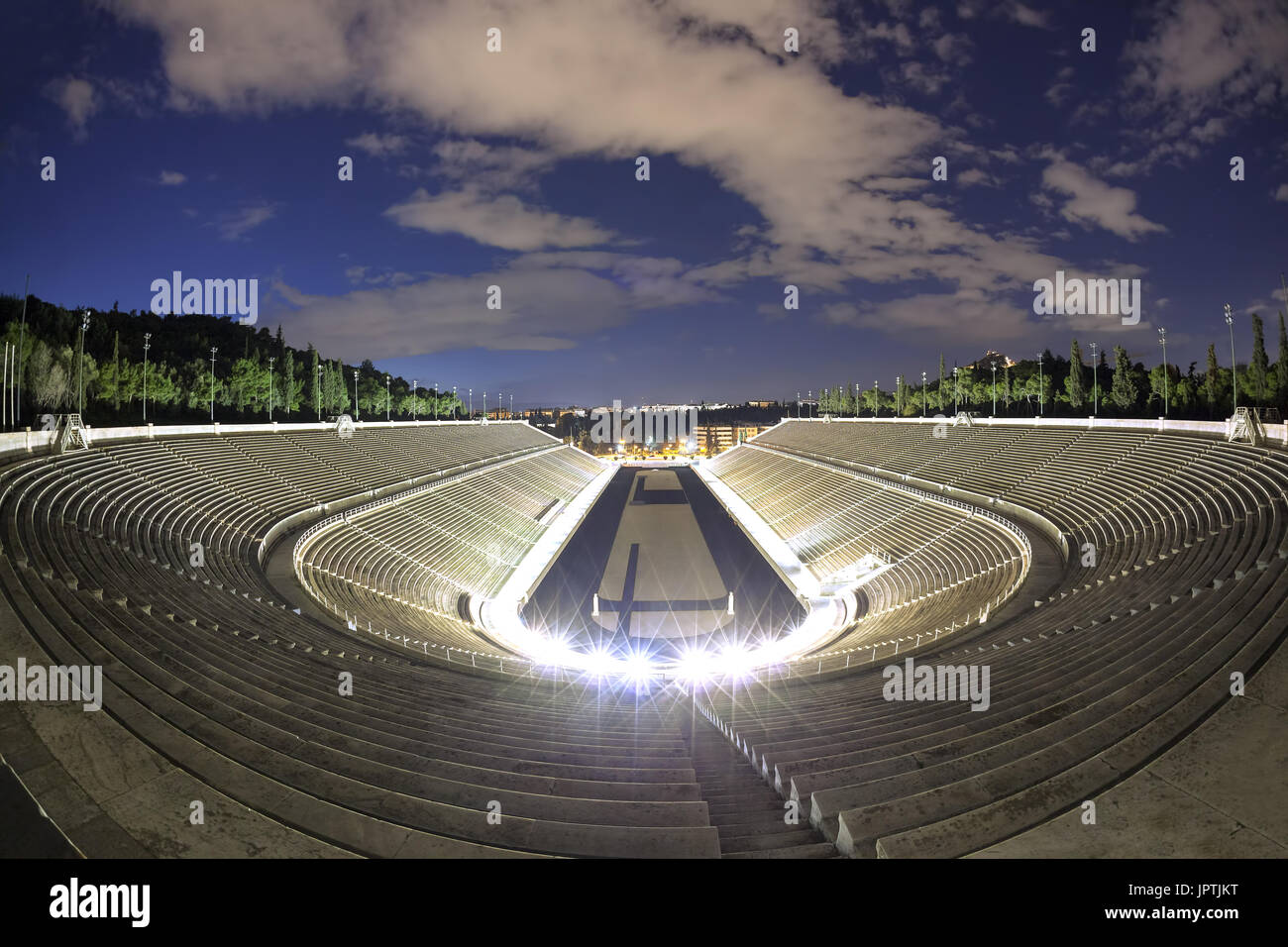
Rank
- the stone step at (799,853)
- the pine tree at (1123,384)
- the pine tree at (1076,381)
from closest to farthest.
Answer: the stone step at (799,853) < the pine tree at (1123,384) < the pine tree at (1076,381)

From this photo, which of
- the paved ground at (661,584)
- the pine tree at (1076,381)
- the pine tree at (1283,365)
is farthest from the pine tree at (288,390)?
the pine tree at (1283,365)

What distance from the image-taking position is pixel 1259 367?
36906mm

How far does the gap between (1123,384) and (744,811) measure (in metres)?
60.4

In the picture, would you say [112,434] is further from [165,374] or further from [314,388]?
[314,388]

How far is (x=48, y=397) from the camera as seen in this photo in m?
32.7

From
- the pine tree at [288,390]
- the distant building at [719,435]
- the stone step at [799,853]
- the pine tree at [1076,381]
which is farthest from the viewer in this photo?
the distant building at [719,435]

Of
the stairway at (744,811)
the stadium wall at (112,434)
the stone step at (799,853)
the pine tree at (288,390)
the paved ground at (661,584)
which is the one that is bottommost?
the paved ground at (661,584)

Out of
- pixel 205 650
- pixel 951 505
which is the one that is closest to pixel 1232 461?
pixel 951 505

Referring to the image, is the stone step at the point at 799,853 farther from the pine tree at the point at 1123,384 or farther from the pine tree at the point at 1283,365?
the pine tree at the point at 1123,384

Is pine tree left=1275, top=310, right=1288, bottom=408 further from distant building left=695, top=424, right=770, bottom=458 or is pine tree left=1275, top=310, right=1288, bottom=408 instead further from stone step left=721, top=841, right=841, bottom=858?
distant building left=695, top=424, right=770, bottom=458

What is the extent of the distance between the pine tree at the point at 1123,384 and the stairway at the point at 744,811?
57.2 m

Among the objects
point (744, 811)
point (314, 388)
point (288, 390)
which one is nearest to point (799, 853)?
point (744, 811)

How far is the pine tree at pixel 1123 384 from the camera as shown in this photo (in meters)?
50.7
